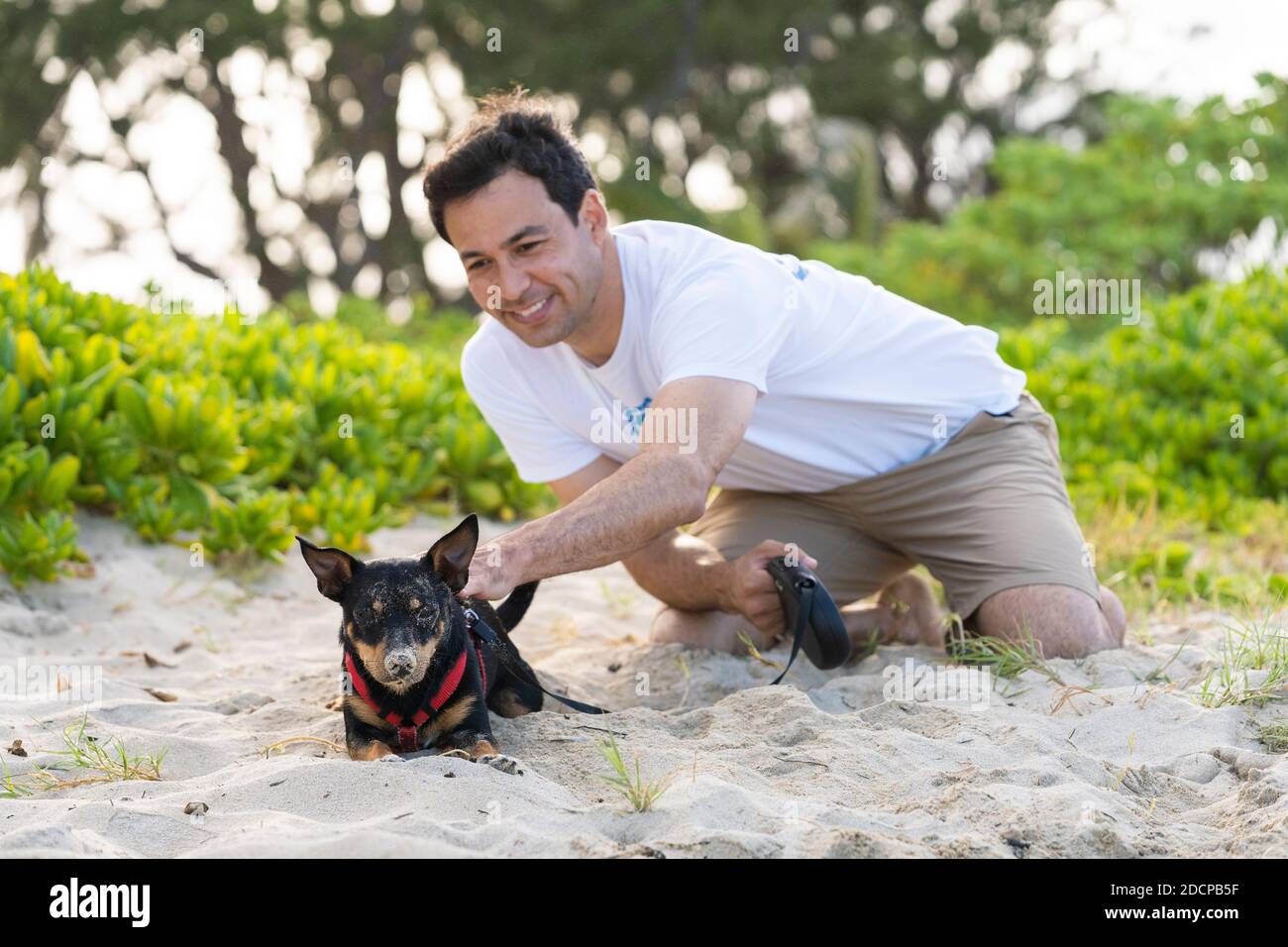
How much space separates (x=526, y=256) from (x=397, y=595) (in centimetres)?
128

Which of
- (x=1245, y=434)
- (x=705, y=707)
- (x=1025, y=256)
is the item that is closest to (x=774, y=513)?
(x=705, y=707)

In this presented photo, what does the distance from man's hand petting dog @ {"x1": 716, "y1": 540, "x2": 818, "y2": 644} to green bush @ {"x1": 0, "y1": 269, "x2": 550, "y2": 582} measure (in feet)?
7.00

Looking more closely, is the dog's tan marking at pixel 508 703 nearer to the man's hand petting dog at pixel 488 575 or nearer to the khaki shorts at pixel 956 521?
the man's hand petting dog at pixel 488 575

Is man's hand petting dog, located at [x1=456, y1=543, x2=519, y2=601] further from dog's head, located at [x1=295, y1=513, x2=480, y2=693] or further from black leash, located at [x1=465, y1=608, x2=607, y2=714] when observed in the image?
black leash, located at [x1=465, y1=608, x2=607, y2=714]

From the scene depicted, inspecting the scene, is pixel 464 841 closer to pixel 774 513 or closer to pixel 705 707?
pixel 705 707

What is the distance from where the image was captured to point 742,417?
11.9ft

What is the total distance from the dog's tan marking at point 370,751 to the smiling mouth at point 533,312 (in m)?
1.41

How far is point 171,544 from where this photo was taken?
217 inches

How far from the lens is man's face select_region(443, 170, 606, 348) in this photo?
3.82 metres

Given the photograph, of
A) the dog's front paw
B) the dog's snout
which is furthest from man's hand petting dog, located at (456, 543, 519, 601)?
the dog's front paw

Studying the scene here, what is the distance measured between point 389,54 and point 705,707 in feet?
53.0

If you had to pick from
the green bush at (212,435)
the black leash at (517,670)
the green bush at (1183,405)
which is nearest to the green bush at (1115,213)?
the green bush at (1183,405)

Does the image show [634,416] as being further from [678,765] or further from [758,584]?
[678,765]
